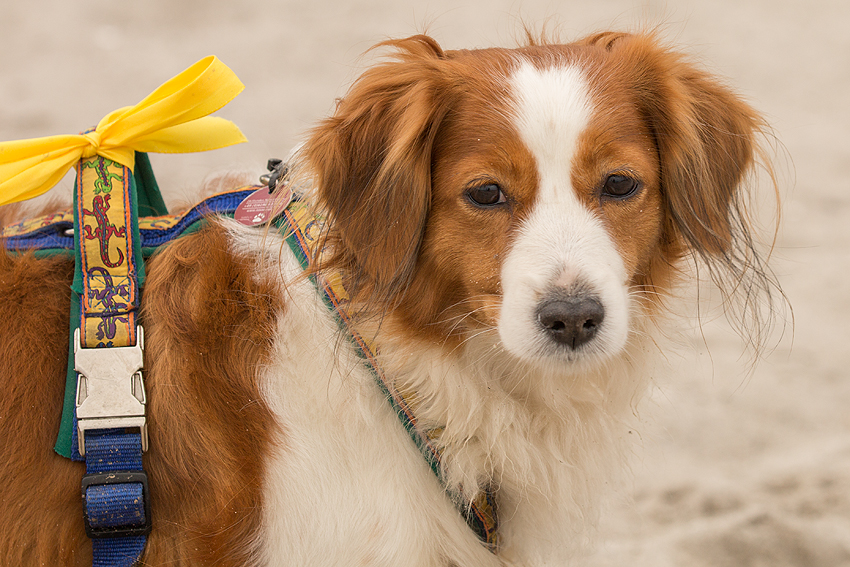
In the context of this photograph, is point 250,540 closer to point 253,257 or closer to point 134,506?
point 134,506

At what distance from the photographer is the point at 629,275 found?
1602 millimetres

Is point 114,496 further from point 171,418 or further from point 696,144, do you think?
point 696,144

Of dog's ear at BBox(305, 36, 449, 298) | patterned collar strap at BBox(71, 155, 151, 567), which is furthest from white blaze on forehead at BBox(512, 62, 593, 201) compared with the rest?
patterned collar strap at BBox(71, 155, 151, 567)

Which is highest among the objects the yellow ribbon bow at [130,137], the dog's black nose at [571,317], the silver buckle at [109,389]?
the yellow ribbon bow at [130,137]

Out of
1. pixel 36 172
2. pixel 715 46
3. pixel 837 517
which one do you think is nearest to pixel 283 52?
pixel 715 46

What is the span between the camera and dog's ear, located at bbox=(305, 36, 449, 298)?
1613mm

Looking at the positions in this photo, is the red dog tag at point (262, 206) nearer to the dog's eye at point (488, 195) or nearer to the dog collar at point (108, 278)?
the dog collar at point (108, 278)

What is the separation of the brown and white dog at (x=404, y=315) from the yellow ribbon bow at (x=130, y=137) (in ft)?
0.68

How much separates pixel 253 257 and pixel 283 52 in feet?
11.2

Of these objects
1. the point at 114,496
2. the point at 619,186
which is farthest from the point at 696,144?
the point at 114,496

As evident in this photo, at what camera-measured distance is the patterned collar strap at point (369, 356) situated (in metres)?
1.72

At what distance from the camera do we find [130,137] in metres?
1.80

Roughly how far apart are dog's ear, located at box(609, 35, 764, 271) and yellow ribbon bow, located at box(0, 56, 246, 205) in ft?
3.11

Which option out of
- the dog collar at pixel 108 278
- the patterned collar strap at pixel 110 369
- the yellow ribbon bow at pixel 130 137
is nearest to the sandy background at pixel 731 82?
the yellow ribbon bow at pixel 130 137
